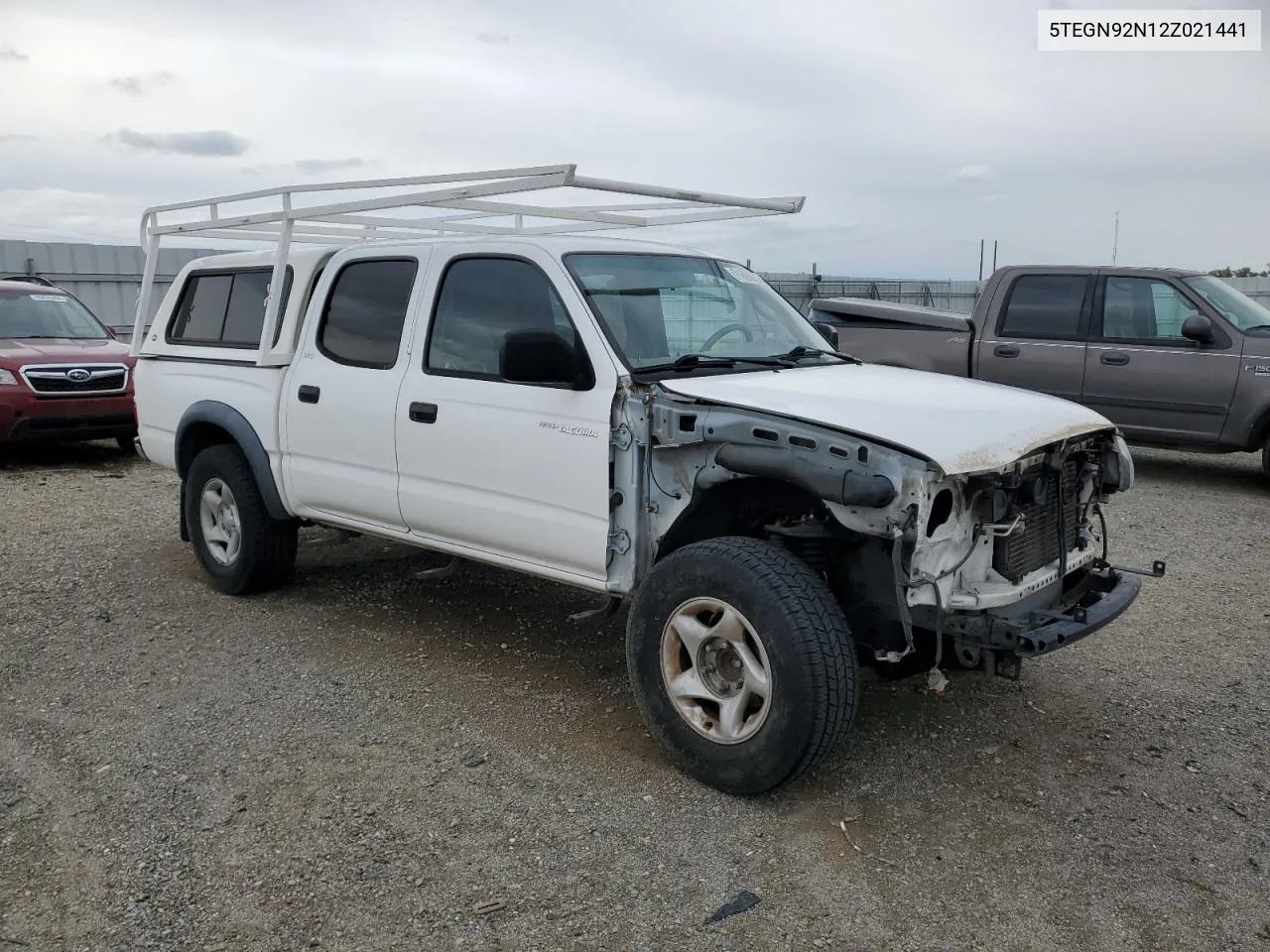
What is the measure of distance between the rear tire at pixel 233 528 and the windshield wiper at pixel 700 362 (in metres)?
2.64

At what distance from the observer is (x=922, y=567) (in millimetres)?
3578

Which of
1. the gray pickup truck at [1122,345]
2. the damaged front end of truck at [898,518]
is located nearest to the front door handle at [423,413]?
the damaged front end of truck at [898,518]

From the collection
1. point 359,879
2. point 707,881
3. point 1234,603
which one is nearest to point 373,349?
point 359,879

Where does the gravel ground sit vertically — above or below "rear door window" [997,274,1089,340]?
below

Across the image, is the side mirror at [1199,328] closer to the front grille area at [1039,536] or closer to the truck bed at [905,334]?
the truck bed at [905,334]

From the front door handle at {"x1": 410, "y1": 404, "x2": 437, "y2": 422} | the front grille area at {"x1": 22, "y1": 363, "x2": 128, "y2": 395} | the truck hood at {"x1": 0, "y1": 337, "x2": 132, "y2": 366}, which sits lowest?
the front grille area at {"x1": 22, "y1": 363, "x2": 128, "y2": 395}

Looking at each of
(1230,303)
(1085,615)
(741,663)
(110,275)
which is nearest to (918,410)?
(1085,615)

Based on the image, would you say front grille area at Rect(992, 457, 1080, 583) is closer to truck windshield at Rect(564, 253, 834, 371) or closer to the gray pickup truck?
truck windshield at Rect(564, 253, 834, 371)

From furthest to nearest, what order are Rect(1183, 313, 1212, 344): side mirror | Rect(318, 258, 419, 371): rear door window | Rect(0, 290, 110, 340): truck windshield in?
Rect(0, 290, 110, 340): truck windshield, Rect(1183, 313, 1212, 344): side mirror, Rect(318, 258, 419, 371): rear door window

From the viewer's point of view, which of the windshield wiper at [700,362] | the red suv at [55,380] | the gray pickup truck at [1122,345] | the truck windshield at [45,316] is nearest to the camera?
the windshield wiper at [700,362]

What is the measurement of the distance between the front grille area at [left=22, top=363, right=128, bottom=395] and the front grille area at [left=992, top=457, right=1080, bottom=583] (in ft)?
29.7

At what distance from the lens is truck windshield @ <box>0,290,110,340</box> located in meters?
10.9

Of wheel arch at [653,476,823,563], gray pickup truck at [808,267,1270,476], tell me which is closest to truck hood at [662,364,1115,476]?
wheel arch at [653,476,823,563]

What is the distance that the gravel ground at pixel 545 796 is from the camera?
10.3 ft
